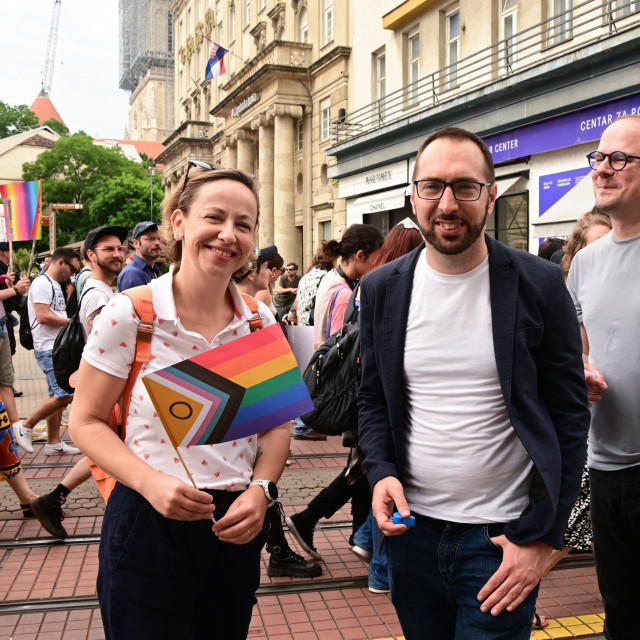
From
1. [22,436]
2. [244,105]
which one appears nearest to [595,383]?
[22,436]

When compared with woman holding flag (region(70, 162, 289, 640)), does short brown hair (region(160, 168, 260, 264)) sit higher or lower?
higher

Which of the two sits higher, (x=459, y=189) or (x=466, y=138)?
(x=466, y=138)

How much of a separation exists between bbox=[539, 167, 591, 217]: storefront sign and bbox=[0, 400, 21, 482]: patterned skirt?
12340 millimetres

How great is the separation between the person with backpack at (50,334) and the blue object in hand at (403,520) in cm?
586

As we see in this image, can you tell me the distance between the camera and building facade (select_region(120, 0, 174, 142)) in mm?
131250

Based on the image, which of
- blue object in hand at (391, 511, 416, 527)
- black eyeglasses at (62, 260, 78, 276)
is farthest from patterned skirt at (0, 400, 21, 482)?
black eyeglasses at (62, 260, 78, 276)

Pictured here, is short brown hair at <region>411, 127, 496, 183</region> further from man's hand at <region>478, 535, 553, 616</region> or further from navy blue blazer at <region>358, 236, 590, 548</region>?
man's hand at <region>478, 535, 553, 616</region>

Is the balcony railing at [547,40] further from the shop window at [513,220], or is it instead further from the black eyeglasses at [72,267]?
the black eyeglasses at [72,267]

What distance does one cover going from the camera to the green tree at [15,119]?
87.5 meters

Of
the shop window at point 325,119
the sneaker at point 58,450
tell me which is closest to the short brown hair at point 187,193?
the sneaker at point 58,450

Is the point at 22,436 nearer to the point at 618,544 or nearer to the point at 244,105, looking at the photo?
the point at 618,544

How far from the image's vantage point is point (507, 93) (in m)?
16.4

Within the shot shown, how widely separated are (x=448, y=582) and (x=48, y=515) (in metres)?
3.88

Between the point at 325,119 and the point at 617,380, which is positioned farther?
the point at 325,119
